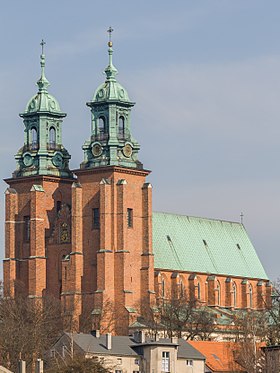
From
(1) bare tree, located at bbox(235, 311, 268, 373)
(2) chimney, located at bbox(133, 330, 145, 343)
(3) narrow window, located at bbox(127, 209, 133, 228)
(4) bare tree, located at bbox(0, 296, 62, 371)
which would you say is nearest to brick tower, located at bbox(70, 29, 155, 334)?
(3) narrow window, located at bbox(127, 209, 133, 228)

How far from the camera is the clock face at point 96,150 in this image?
197750mm

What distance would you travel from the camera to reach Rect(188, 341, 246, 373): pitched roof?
543 feet

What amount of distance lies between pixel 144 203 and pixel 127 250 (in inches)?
222

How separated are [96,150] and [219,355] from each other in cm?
3556

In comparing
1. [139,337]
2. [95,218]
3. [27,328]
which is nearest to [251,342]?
[139,337]

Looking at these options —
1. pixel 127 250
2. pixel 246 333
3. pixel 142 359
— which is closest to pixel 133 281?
pixel 127 250

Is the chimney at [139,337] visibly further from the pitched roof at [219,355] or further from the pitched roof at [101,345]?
the pitched roof at [219,355]

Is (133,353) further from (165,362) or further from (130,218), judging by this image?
(130,218)

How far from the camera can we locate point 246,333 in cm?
18212

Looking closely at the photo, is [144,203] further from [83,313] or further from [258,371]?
[258,371]

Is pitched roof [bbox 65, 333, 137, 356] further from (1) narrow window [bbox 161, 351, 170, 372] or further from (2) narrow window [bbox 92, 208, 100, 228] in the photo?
(2) narrow window [bbox 92, 208, 100, 228]

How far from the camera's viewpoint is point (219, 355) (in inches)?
6654

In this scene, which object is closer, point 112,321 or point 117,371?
point 117,371

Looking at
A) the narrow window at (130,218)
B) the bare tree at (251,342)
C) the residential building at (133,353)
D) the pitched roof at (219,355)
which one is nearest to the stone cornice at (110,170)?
the narrow window at (130,218)
